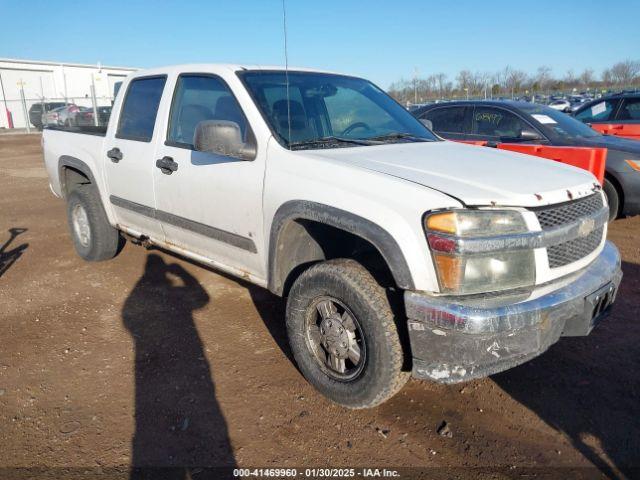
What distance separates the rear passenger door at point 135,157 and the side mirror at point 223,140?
3.58 ft

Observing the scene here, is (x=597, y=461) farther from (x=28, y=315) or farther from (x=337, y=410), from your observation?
(x=28, y=315)

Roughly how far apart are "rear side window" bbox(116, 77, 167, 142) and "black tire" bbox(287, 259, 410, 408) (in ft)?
6.77

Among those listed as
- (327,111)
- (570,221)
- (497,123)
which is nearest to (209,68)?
(327,111)

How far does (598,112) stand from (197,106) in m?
7.95

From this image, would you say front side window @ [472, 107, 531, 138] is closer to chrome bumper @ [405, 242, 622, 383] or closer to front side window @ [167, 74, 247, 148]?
front side window @ [167, 74, 247, 148]

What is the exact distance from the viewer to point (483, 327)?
7.51 feet

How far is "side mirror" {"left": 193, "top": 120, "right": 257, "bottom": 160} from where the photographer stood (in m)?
2.98

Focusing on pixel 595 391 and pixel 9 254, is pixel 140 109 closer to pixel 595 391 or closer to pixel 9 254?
pixel 9 254

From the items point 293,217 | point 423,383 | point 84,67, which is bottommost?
point 423,383

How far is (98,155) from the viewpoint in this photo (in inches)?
184

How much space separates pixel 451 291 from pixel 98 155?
3.66m

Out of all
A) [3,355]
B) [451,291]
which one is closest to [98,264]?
[3,355]

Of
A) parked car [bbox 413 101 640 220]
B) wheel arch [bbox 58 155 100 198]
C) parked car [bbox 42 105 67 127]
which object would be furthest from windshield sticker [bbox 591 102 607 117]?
parked car [bbox 42 105 67 127]

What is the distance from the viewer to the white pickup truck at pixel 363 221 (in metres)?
2.36
